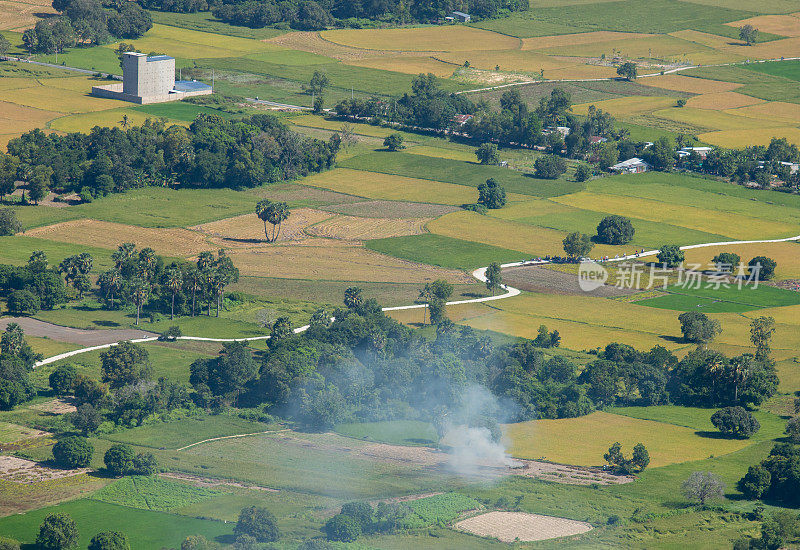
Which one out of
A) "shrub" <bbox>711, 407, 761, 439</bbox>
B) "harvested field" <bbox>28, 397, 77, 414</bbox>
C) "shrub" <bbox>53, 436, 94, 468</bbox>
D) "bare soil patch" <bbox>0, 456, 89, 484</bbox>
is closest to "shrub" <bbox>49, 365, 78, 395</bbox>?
"harvested field" <bbox>28, 397, 77, 414</bbox>

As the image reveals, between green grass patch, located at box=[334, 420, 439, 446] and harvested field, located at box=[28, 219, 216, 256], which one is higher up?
harvested field, located at box=[28, 219, 216, 256]

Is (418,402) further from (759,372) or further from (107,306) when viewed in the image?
(107,306)

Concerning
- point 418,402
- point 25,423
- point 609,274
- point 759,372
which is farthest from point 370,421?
point 609,274

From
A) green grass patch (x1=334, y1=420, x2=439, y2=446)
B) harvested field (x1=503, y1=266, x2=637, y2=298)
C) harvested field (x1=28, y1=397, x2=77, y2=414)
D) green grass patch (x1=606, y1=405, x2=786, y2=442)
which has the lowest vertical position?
harvested field (x1=28, y1=397, x2=77, y2=414)

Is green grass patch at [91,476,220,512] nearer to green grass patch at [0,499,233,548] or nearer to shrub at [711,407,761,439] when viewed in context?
green grass patch at [0,499,233,548]

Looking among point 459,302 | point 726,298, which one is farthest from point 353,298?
Result: point 726,298
